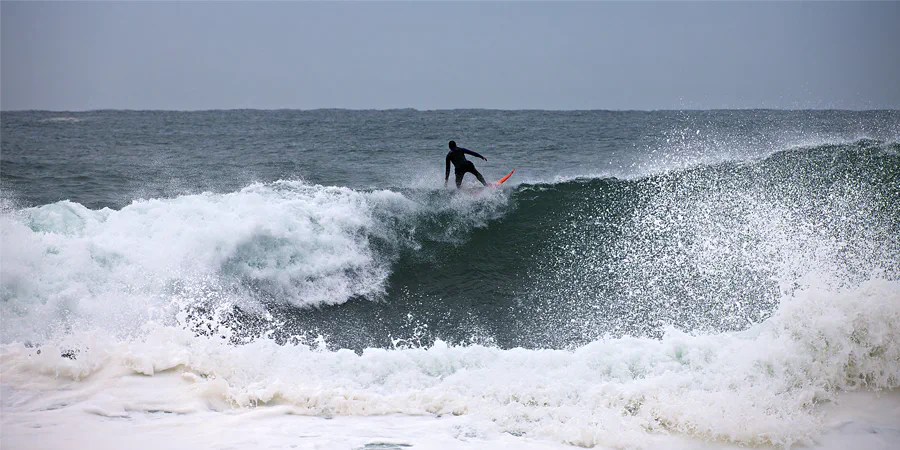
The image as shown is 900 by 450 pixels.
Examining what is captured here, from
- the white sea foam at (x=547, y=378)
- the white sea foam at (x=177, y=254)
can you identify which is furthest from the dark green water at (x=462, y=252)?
the white sea foam at (x=547, y=378)

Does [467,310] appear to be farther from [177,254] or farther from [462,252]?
[177,254]

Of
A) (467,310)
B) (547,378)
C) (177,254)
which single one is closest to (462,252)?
(467,310)

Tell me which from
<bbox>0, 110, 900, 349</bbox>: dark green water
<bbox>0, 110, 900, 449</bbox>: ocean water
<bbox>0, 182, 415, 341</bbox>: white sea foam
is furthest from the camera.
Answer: <bbox>0, 110, 900, 349</bbox>: dark green water

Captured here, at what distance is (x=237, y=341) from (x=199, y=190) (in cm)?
843

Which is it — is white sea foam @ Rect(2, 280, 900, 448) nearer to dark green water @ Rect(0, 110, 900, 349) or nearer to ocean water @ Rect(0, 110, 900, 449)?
ocean water @ Rect(0, 110, 900, 449)

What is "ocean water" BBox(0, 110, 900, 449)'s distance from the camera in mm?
4473

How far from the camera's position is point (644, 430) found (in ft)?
14.5

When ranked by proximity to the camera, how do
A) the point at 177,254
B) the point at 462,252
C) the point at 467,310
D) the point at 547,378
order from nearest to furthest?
the point at 547,378
the point at 467,310
the point at 177,254
the point at 462,252

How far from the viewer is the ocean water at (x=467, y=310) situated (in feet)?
14.7

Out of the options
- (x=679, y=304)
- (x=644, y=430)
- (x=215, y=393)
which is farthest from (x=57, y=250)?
(x=679, y=304)

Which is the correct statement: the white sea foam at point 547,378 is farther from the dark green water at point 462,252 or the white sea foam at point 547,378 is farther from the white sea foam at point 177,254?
the white sea foam at point 177,254

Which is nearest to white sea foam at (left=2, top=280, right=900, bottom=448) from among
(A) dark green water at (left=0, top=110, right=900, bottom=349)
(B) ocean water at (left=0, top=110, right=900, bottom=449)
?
→ (B) ocean water at (left=0, top=110, right=900, bottom=449)

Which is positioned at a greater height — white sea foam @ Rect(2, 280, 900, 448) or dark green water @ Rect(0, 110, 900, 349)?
dark green water @ Rect(0, 110, 900, 349)

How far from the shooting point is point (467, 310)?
8000 mm
